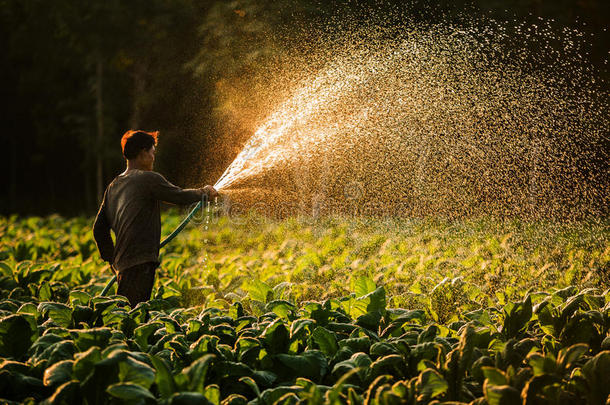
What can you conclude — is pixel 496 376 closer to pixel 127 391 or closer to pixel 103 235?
pixel 127 391

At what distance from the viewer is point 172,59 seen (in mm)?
15227

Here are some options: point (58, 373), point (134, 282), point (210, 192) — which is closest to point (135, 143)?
point (210, 192)

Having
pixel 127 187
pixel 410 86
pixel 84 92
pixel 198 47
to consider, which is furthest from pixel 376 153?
pixel 84 92

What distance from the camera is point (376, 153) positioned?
10.6m

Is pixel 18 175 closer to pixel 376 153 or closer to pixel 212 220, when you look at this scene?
pixel 212 220

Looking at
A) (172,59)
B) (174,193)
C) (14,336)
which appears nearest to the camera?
(14,336)

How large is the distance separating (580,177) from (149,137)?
9.89 m

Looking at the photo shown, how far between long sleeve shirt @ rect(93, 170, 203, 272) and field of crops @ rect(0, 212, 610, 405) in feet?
1.30

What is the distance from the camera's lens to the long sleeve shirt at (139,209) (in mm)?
4805

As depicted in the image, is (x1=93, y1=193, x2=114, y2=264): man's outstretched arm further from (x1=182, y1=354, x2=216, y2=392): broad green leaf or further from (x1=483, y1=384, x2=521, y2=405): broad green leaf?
(x1=483, y1=384, x2=521, y2=405): broad green leaf

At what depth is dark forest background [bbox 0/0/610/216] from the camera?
37.9ft

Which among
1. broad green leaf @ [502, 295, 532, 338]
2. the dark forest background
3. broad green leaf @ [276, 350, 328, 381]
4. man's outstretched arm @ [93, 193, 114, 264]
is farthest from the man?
the dark forest background

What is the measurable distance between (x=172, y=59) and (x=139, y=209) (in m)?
11.1

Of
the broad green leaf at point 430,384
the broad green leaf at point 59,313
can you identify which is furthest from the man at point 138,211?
the broad green leaf at point 430,384
